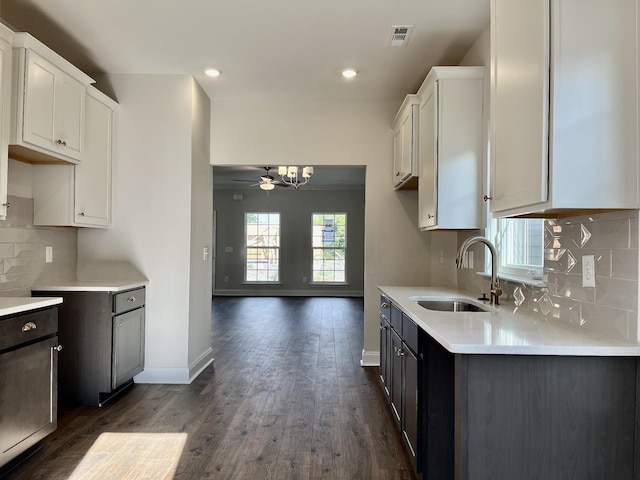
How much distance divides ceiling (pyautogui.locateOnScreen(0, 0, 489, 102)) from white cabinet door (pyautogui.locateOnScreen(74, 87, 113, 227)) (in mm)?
419

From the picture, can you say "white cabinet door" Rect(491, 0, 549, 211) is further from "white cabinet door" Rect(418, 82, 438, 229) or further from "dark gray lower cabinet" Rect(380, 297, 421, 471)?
"white cabinet door" Rect(418, 82, 438, 229)

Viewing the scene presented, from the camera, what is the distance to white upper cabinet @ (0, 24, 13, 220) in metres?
2.48

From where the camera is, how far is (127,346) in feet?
11.3

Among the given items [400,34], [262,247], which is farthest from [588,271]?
[262,247]

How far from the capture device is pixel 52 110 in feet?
9.50

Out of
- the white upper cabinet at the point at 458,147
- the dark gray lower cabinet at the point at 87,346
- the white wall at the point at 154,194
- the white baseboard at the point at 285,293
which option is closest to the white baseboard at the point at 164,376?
the white wall at the point at 154,194

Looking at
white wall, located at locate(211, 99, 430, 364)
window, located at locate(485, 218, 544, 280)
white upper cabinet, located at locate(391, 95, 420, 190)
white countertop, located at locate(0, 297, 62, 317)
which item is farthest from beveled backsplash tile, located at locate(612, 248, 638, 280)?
white wall, located at locate(211, 99, 430, 364)

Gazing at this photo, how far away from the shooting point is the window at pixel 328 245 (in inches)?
416

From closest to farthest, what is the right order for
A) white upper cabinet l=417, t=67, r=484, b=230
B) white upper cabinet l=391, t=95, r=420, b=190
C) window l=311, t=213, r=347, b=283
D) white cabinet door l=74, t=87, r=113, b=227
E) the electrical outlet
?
the electrical outlet < white upper cabinet l=417, t=67, r=484, b=230 < white cabinet door l=74, t=87, r=113, b=227 < white upper cabinet l=391, t=95, r=420, b=190 < window l=311, t=213, r=347, b=283

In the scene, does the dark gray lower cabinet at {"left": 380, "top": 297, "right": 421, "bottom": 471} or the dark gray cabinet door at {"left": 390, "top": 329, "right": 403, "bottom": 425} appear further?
the dark gray cabinet door at {"left": 390, "top": 329, "right": 403, "bottom": 425}

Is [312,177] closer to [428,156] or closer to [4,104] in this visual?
[428,156]

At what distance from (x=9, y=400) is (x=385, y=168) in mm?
3475

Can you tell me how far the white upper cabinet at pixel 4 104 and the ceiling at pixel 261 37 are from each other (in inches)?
14.6

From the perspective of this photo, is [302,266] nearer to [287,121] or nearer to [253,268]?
[253,268]
